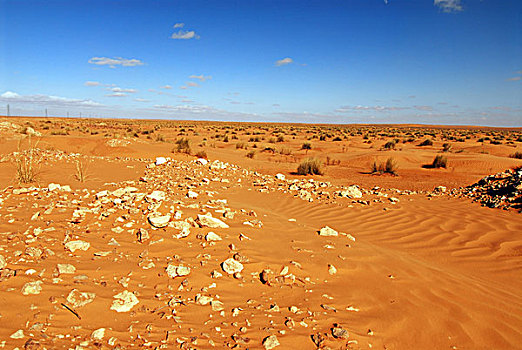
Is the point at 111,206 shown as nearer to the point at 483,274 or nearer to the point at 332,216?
the point at 332,216

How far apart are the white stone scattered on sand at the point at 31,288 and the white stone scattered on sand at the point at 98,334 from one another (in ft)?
2.34

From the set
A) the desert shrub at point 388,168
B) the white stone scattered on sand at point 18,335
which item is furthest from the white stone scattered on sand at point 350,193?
the white stone scattered on sand at point 18,335

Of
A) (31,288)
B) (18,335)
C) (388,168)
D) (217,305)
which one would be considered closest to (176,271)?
(217,305)

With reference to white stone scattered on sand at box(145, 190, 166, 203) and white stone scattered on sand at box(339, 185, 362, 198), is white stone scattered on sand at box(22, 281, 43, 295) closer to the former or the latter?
white stone scattered on sand at box(145, 190, 166, 203)

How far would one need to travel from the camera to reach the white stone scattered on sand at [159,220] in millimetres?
3771

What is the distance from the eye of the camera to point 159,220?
150 inches

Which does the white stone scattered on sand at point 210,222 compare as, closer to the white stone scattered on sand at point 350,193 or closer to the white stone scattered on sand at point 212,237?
the white stone scattered on sand at point 212,237

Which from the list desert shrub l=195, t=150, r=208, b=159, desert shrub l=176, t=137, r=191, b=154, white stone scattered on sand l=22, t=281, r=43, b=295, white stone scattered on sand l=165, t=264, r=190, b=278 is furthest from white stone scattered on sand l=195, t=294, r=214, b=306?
desert shrub l=176, t=137, r=191, b=154

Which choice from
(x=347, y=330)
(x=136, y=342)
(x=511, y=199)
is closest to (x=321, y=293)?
(x=347, y=330)

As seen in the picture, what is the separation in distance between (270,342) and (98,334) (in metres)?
1.17

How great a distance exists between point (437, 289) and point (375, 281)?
2.13ft

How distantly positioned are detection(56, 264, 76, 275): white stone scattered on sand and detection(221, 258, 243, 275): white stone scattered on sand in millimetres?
1398

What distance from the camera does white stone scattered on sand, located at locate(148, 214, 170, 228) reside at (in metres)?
3.77

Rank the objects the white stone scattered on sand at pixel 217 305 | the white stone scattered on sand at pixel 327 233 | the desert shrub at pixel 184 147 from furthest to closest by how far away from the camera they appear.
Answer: the desert shrub at pixel 184 147 < the white stone scattered on sand at pixel 327 233 < the white stone scattered on sand at pixel 217 305
